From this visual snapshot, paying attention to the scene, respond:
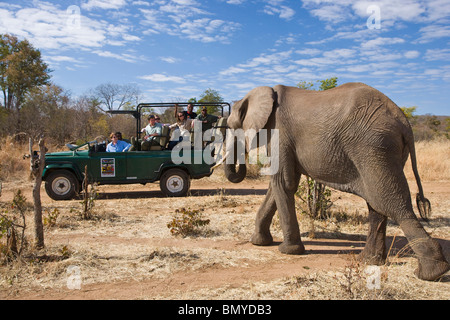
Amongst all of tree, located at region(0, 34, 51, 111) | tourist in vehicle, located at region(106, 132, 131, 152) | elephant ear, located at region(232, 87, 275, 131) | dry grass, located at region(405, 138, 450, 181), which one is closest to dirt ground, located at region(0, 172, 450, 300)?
elephant ear, located at region(232, 87, 275, 131)

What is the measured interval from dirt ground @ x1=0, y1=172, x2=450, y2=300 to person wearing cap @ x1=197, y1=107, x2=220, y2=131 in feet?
9.11

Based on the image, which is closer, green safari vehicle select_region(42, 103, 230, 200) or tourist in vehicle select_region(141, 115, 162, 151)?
green safari vehicle select_region(42, 103, 230, 200)

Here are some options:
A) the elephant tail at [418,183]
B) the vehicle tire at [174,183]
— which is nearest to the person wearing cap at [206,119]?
the vehicle tire at [174,183]

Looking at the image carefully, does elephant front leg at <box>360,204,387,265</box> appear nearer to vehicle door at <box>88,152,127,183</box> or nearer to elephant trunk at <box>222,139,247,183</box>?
elephant trunk at <box>222,139,247,183</box>

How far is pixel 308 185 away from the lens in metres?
7.13

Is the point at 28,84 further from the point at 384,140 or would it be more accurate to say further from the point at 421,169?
the point at 384,140

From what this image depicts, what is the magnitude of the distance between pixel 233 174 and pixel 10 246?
335 cm

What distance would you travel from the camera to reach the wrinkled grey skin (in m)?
4.19

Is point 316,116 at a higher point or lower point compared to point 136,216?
higher

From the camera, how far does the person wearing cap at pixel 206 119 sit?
389 inches

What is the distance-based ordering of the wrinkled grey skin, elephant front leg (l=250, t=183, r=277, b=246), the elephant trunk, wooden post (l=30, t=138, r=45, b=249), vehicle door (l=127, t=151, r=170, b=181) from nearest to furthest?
the wrinkled grey skin → wooden post (l=30, t=138, r=45, b=249) → elephant front leg (l=250, t=183, r=277, b=246) → the elephant trunk → vehicle door (l=127, t=151, r=170, b=181)

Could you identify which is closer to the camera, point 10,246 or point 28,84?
point 10,246
